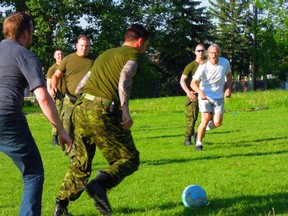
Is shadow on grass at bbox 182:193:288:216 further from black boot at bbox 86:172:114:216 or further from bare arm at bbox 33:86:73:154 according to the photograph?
bare arm at bbox 33:86:73:154

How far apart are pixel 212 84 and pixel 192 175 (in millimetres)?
3043

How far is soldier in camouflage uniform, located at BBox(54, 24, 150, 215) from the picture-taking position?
516 centimetres

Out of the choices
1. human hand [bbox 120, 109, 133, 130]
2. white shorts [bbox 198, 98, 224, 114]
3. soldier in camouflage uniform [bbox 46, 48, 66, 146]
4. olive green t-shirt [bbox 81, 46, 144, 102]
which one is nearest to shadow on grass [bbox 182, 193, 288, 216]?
human hand [bbox 120, 109, 133, 130]

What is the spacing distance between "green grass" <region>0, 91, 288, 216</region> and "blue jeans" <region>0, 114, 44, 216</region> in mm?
1324

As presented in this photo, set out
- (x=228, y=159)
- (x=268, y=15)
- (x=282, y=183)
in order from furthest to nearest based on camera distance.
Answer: (x=268, y=15) < (x=228, y=159) < (x=282, y=183)

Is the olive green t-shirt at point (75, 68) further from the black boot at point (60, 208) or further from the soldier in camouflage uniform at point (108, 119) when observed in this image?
the black boot at point (60, 208)

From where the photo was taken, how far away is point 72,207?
239 inches

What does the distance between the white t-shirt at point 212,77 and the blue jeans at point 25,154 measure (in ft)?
20.4

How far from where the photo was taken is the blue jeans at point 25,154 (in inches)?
171

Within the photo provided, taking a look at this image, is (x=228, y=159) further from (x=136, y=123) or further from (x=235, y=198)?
(x=136, y=123)

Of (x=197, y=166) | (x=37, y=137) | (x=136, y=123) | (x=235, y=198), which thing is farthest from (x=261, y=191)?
(x=136, y=123)

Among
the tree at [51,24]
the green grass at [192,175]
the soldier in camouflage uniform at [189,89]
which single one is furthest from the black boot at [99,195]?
the tree at [51,24]

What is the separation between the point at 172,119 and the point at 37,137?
6.54 m

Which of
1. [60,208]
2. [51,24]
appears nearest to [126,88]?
[60,208]
